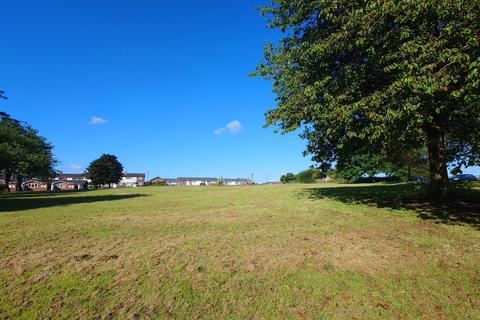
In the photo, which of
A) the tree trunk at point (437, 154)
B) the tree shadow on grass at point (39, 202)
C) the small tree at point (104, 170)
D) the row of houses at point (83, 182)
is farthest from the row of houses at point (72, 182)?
the tree trunk at point (437, 154)

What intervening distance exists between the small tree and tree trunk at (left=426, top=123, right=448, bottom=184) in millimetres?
86435

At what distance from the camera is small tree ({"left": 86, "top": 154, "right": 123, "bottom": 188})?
84.9 meters

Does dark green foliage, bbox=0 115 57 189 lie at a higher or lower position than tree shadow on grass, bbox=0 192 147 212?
higher

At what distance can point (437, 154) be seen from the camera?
1284 centimetres

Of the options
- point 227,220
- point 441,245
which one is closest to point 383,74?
point 441,245

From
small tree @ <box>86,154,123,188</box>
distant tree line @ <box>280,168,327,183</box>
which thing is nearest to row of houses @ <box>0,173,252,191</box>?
small tree @ <box>86,154,123,188</box>

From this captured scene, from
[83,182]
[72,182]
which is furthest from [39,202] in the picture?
[72,182]

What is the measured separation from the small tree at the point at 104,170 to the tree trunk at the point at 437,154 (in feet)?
284

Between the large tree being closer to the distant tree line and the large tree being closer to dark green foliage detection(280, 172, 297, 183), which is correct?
the distant tree line

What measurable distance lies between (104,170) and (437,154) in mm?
86957

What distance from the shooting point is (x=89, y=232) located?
8484 millimetres

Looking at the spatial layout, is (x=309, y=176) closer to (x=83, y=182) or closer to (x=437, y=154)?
(x=437, y=154)

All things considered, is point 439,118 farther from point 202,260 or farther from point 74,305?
point 74,305

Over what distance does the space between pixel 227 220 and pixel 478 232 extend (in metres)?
7.28
